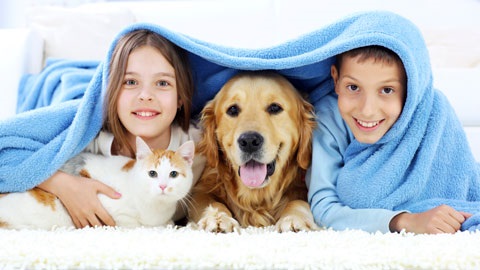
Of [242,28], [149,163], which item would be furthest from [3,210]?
[242,28]

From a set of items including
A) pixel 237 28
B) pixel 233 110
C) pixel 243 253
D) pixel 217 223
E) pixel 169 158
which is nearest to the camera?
pixel 243 253

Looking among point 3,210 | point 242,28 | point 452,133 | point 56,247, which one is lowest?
point 3,210

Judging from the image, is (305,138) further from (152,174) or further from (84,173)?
(84,173)

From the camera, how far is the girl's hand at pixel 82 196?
1.75 meters

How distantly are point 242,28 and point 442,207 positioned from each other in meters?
2.34

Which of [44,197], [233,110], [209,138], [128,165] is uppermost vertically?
[233,110]

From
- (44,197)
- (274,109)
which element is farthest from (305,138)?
(44,197)

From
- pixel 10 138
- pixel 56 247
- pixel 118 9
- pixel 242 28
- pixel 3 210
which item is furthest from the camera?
pixel 242 28

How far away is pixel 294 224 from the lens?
64.8 inches

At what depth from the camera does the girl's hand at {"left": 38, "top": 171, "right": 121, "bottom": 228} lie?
175 centimetres

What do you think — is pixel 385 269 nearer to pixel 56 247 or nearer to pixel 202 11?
pixel 56 247

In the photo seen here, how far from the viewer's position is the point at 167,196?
1.72m

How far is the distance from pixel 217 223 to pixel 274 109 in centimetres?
46

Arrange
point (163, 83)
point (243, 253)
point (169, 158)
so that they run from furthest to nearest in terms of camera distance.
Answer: point (163, 83) < point (169, 158) < point (243, 253)
